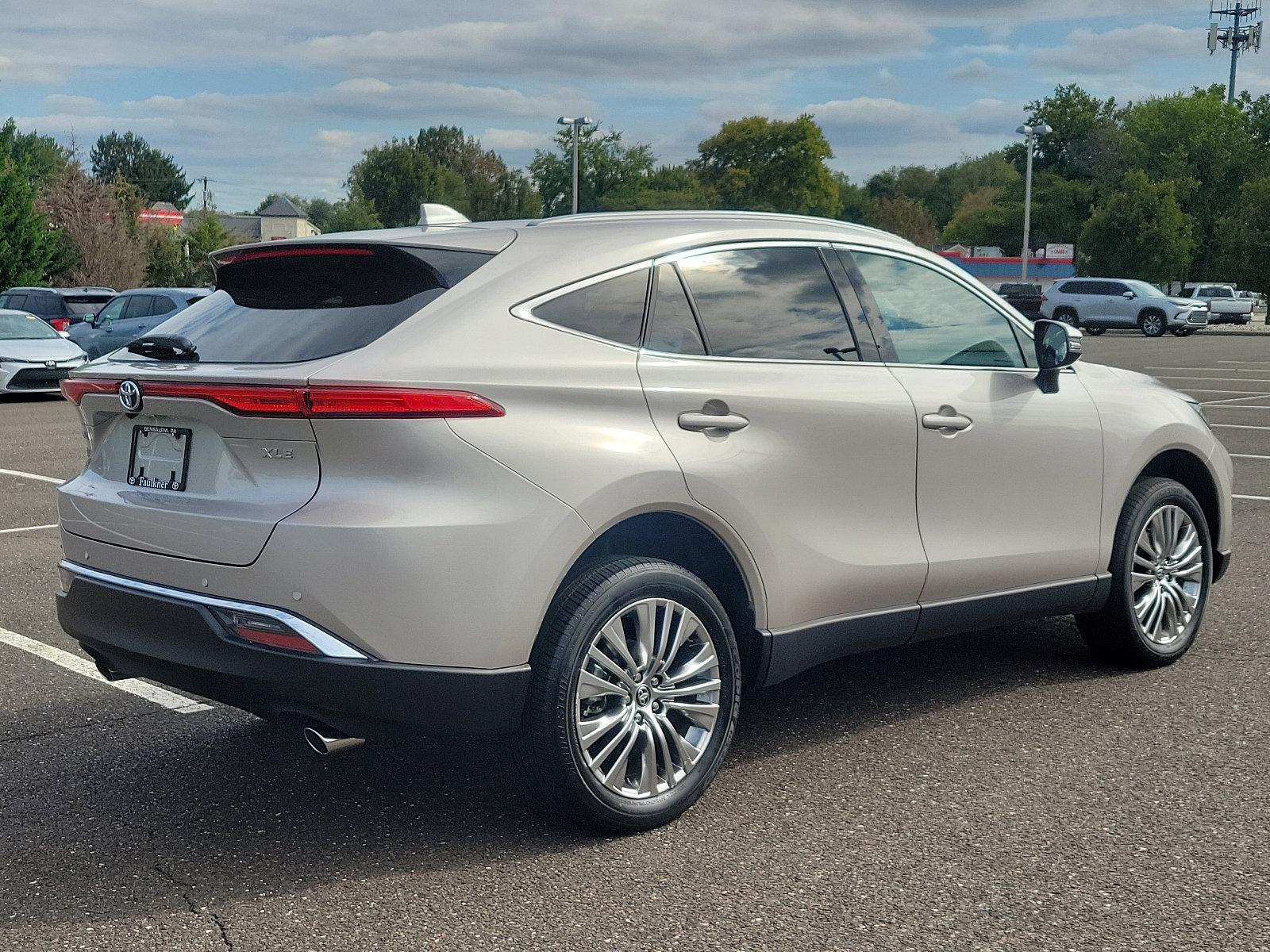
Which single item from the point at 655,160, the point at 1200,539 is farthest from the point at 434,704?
the point at 655,160

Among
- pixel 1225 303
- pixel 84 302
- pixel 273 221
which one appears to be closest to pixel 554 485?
pixel 84 302

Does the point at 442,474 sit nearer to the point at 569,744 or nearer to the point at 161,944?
the point at 569,744

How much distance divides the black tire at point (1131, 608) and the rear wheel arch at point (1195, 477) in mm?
143

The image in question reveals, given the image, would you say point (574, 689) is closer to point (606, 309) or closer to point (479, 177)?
point (606, 309)

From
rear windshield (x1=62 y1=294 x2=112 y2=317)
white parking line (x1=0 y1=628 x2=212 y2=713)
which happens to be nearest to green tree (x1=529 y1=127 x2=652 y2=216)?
rear windshield (x1=62 y1=294 x2=112 y2=317)

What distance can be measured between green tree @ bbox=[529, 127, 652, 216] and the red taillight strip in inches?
2720

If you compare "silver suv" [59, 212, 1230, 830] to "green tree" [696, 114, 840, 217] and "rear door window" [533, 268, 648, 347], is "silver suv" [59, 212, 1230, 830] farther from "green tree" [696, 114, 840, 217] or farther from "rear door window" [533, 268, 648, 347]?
"green tree" [696, 114, 840, 217]

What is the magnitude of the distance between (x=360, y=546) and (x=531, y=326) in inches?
31.3

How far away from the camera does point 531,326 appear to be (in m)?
3.90

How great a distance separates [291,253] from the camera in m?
4.13

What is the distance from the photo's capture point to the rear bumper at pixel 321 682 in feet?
11.7

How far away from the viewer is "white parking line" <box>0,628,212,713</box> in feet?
17.3

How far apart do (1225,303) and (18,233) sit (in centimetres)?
4149

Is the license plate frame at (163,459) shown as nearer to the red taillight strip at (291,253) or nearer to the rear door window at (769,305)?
the red taillight strip at (291,253)
